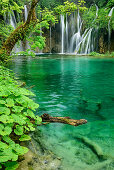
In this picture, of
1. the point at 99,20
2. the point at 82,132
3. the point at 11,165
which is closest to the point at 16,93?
the point at 11,165

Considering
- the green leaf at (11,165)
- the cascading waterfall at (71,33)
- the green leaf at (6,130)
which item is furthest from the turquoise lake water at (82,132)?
the cascading waterfall at (71,33)

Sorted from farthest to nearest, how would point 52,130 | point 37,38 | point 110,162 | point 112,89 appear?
1. point 112,89
2. point 37,38
3. point 52,130
4. point 110,162

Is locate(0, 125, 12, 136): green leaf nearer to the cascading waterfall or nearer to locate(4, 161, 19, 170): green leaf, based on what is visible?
locate(4, 161, 19, 170): green leaf

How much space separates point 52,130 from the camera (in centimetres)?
299

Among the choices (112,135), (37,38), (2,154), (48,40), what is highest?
(48,40)

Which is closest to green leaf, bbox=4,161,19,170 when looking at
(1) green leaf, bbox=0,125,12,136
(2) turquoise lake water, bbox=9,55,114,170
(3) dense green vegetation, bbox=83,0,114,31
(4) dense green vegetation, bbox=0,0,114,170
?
(4) dense green vegetation, bbox=0,0,114,170

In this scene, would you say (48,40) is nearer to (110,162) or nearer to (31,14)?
(31,14)

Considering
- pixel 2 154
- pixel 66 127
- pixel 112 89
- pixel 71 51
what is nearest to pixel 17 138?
pixel 2 154

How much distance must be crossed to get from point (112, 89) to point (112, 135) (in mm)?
3803

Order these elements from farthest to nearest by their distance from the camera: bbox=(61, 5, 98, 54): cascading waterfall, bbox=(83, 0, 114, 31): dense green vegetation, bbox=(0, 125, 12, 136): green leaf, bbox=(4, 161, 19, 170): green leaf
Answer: bbox=(61, 5, 98, 54): cascading waterfall, bbox=(83, 0, 114, 31): dense green vegetation, bbox=(0, 125, 12, 136): green leaf, bbox=(4, 161, 19, 170): green leaf

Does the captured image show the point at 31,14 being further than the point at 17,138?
Yes

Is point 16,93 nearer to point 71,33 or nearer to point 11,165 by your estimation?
point 11,165

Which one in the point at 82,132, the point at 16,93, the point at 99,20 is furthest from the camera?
the point at 99,20

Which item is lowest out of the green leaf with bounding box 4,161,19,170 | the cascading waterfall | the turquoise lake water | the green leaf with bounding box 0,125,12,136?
the turquoise lake water
